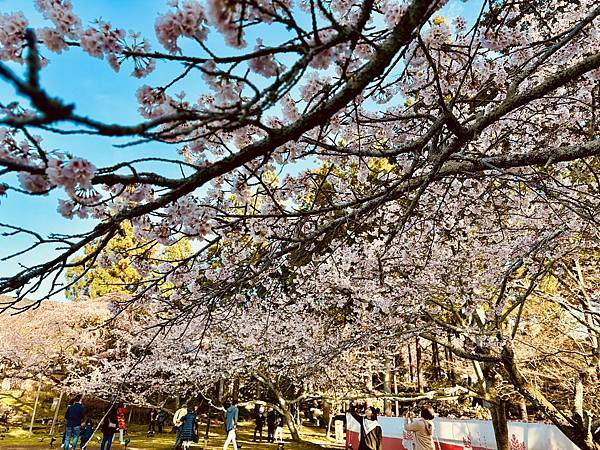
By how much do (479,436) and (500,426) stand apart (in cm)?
34

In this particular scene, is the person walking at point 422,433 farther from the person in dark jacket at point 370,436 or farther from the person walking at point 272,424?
the person walking at point 272,424

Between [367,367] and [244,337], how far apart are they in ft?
11.8

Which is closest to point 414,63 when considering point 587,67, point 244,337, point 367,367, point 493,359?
point 587,67

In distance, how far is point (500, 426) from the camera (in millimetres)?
6250

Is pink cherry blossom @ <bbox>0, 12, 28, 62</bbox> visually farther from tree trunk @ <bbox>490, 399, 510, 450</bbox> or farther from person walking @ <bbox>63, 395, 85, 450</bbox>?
person walking @ <bbox>63, 395, 85, 450</bbox>

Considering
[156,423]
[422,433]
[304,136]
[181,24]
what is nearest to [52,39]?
[181,24]

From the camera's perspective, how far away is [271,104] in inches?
45.9

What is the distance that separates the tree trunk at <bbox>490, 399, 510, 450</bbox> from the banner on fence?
0.06 m

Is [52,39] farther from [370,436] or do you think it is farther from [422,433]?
[370,436]

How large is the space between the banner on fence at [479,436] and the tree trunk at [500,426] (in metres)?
0.06

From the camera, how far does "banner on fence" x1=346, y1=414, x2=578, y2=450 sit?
18.1 ft

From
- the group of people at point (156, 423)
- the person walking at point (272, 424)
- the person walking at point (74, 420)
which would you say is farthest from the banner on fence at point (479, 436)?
the group of people at point (156, 423)

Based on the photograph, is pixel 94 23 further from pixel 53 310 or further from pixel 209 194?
pixel 53 310

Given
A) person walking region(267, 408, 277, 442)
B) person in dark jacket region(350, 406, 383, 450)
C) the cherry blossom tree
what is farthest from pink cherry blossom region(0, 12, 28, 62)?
person walking region(267, 408, 277, 442)
